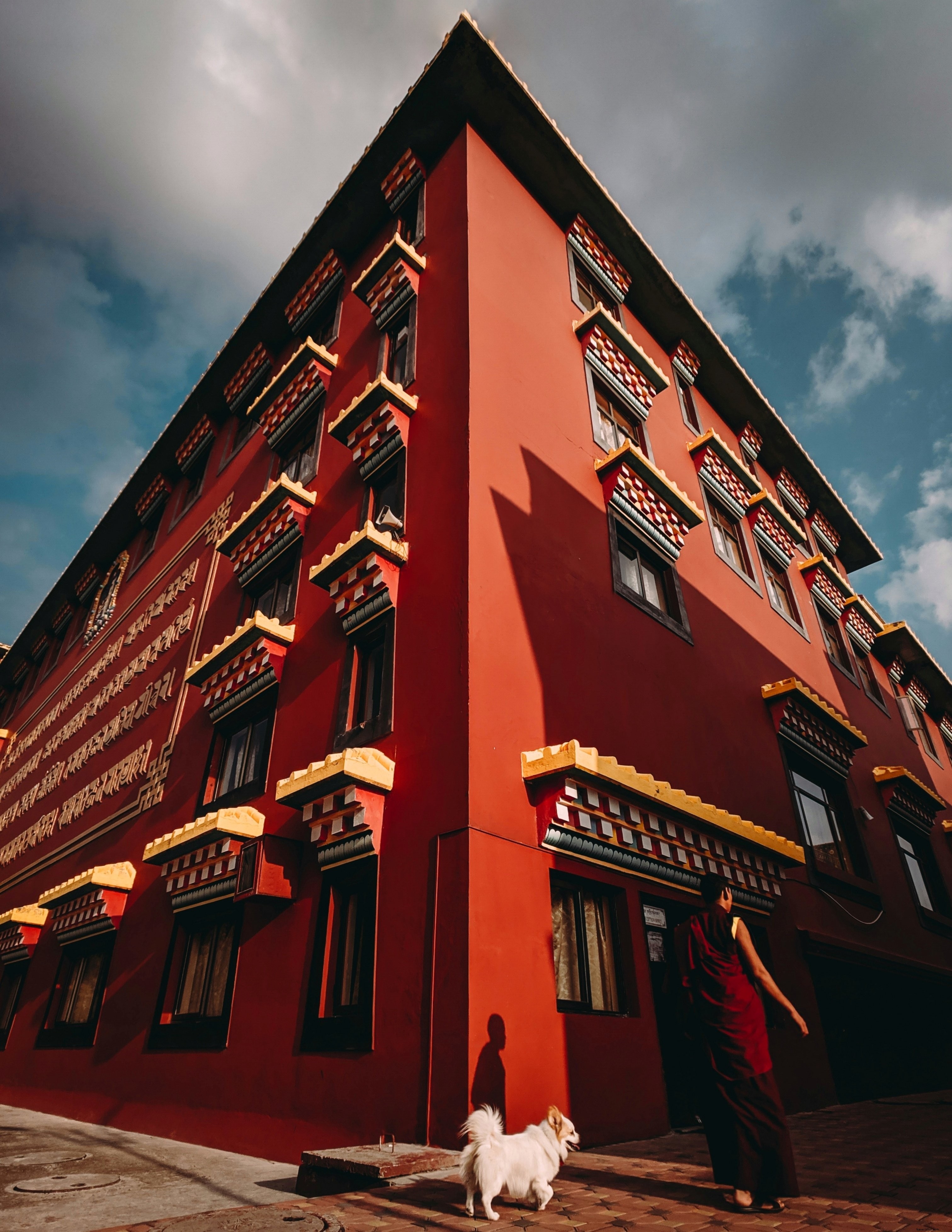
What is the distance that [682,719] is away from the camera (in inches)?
358

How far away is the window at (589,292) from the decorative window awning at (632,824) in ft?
29.1

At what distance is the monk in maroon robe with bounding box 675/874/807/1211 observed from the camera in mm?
3762

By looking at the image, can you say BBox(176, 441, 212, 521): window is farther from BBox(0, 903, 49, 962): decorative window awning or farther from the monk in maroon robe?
the monk in maroon robe

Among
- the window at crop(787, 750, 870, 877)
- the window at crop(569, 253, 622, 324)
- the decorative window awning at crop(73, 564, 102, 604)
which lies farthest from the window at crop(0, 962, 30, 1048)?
the window at crop(569, 253, 622, 324)

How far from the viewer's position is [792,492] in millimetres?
18688

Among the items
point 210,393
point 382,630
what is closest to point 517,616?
point 382,630

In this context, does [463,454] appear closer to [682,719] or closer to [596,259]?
[682,719]

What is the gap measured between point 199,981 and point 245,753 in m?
2.75

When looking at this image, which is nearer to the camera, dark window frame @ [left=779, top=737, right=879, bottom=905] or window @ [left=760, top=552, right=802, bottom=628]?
dark window frame @ [left=779, top=737, right=879, bottom=905]

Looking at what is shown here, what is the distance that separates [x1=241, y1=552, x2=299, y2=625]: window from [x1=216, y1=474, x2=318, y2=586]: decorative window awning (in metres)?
0.17

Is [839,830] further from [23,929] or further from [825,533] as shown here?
[23,929]

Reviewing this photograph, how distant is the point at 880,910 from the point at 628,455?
8.76 metres

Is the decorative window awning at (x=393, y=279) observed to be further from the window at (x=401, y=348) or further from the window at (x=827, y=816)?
the window at (x=827, y=816)

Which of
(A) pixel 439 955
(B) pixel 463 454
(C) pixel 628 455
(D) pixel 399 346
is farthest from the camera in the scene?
(D) pixel 399 346
